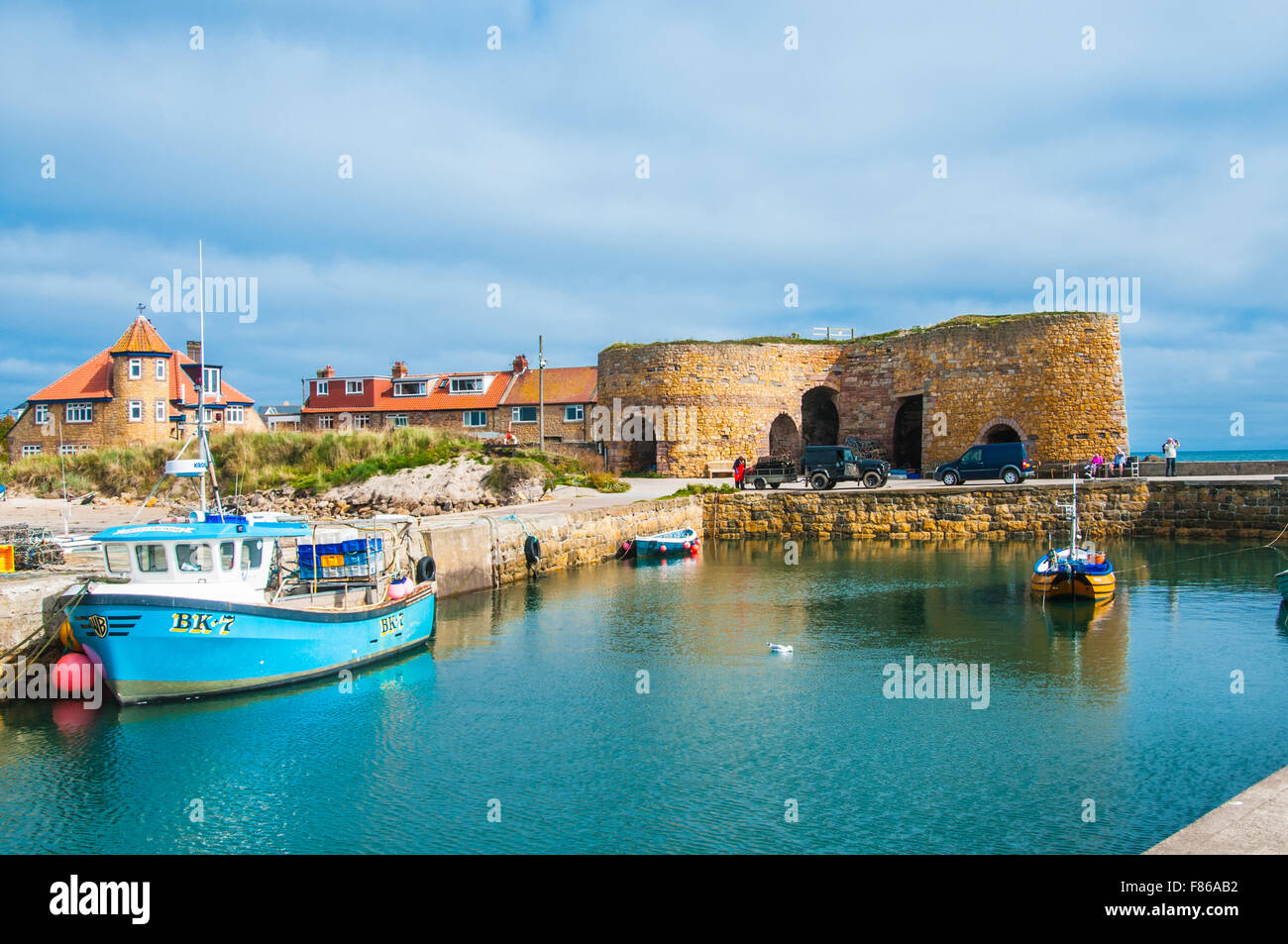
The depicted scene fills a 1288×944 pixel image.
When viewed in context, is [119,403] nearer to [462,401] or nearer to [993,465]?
[462,401]

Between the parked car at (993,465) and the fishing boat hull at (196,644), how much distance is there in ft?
82.9

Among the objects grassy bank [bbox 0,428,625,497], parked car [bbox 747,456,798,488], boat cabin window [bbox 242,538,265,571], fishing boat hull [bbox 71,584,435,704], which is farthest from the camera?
parked car [bbox 747,456,798,488]

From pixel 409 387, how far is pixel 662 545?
3017 centimetres

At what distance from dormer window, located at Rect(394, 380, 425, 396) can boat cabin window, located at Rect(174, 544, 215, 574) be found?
4197 cm

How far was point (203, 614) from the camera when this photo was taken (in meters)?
12.4

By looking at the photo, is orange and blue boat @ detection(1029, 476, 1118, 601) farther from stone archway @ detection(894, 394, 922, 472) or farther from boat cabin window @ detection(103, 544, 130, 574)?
stone archway @ detection(894, 394, 922, 472)

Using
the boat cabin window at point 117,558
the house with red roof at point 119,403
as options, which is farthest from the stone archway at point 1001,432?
the house with red roof at point 119,403

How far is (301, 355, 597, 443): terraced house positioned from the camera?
164 feet

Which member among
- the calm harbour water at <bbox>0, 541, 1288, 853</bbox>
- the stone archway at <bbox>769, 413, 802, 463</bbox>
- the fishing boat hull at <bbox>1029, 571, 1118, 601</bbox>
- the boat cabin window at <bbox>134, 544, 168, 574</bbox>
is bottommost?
the calm harbour water at <bbox>0, 541, 1288, 853</bbox>

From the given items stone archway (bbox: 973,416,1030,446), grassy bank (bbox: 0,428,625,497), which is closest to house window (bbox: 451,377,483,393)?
grassy bank (bbox: 0,428,625,497)

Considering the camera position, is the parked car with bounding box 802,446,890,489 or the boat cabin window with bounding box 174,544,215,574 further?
the parked car with bounding box 802,446,890,489
